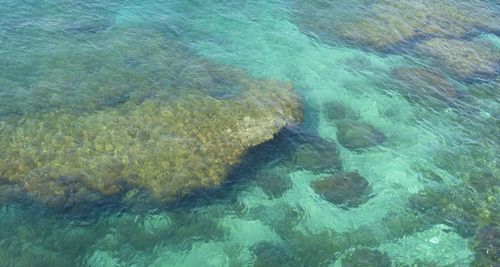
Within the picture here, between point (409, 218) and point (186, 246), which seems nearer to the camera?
point (186, 246)

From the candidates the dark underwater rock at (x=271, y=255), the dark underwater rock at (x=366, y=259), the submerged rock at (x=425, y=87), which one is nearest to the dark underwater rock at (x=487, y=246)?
the dark underwater rock at (x=366, y=259)

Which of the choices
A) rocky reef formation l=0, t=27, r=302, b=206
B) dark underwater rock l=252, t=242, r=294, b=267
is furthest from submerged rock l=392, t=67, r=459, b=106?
dark underwater rock l=252, t=242, r=294, b=267

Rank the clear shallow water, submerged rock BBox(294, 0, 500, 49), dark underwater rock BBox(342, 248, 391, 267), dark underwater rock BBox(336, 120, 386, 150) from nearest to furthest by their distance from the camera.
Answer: the clear shallow water, dark underwater rock BBox(342, 248, 391, 267), dark underwater rock BBox(336, 120, 386, 150), submerged rock BBox(294, 0, 500, 49)

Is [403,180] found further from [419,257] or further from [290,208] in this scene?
[290,208]

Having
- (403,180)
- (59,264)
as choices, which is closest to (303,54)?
(403,180)

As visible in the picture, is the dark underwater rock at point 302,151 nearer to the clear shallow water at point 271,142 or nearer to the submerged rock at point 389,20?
Answer: the clear shallow water at point 271,142

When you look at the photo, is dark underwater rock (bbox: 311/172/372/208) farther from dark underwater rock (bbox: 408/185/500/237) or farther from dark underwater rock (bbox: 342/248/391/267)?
dark underwater rock (bbox: 342/248/391/267)
